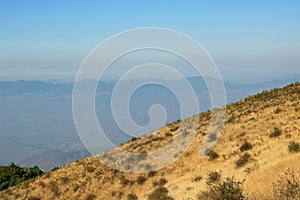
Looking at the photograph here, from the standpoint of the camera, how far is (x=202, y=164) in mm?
25219

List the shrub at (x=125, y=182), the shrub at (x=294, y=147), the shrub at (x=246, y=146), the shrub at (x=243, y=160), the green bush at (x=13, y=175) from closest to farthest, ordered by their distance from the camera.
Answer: the shrub at (x=294, y=147) < the shrub at (x=243, y=160) < the shrub at (x=246, y=146) < the shrub at (x=125, y=182) < the green bush at (x=13, y=175)

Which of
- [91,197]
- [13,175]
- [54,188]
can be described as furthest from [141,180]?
[13,175]

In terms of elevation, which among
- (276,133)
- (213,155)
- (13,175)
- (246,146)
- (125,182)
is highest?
(13,175)

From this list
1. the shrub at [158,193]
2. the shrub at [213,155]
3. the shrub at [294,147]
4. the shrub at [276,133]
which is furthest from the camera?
the shrub at [213,155]

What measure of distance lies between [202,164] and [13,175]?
97.5 feet

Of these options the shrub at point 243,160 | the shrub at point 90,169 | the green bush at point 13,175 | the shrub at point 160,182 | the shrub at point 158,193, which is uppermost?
the green bush at point 13,175

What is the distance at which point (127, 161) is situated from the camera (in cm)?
3203

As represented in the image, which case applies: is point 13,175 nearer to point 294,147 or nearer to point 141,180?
point 141,180

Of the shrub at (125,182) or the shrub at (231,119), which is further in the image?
the shrub at (231,119)

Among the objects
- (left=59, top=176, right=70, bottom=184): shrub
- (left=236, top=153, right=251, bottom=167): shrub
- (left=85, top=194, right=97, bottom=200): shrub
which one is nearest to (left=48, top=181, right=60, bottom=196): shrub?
(left=59, top=176, right=70, bottom=184): shrub

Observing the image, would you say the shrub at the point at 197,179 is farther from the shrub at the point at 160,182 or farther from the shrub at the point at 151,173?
the shrub at the point at 151,173

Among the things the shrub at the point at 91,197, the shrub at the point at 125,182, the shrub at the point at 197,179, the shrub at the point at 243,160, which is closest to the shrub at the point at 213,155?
the shrub at the point at 243,160

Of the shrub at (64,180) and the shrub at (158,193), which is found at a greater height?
the shrub at (64,180)

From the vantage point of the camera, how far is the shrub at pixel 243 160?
2178cm
